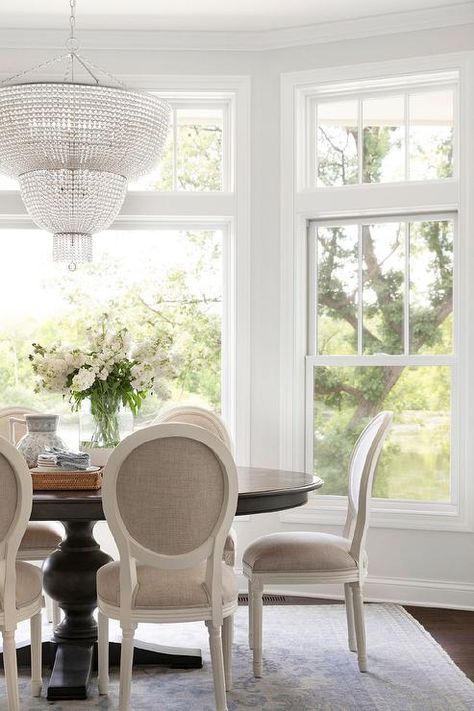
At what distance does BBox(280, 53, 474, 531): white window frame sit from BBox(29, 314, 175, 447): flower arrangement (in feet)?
4.94

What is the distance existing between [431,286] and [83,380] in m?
2.20

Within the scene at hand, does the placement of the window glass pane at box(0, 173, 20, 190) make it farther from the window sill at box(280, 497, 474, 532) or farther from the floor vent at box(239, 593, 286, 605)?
the floor vent at box(239, 593, 286, 605)

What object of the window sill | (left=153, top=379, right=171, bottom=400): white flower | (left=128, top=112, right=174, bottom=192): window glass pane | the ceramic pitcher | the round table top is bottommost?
the window sill

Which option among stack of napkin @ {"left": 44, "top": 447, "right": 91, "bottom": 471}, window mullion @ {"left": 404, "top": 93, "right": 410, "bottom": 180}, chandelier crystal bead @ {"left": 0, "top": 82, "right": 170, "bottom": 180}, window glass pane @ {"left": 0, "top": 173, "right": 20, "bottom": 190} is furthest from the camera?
window glass pane @ {"left": 0, "top": 173, "right": 20, "bottom": 190}

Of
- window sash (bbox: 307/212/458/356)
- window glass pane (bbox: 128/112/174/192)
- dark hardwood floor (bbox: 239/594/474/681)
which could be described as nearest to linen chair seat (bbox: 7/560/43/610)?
dark hardwood floor (bbox: 239/594/474/681)

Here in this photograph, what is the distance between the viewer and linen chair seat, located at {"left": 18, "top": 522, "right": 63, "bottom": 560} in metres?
3.99

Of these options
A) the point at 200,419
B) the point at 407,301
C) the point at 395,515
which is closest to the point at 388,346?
the point at 407,301

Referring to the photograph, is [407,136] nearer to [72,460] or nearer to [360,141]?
[360,141]

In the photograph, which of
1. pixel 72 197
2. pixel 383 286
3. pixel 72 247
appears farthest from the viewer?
pixel 383 286

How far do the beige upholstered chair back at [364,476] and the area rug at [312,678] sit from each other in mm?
489

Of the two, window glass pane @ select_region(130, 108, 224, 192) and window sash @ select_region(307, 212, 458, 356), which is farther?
window glass pane @ select_region(130, 108, 224, 192)

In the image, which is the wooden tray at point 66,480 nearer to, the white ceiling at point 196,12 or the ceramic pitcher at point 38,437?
the ceramic pitcher at point 38,437

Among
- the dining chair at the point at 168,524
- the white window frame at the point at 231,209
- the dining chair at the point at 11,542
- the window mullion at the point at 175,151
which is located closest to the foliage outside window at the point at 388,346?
the white window frame at the point at 231,209

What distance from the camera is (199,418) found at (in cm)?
438
